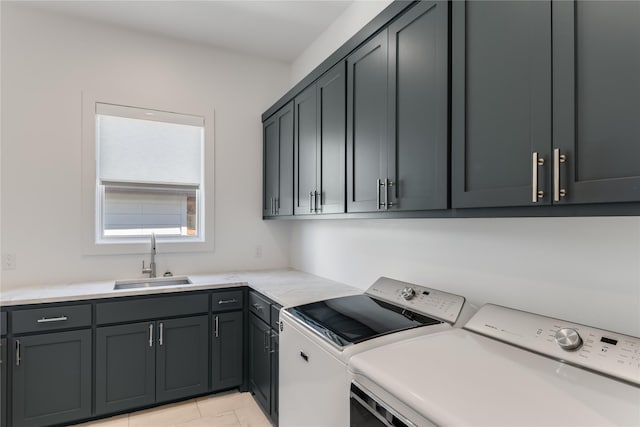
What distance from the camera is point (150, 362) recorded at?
8.35 feet

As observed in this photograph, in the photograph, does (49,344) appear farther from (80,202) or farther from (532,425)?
(532,425)

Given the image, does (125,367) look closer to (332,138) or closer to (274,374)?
(274,374)

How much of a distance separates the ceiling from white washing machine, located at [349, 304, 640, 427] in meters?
2.47

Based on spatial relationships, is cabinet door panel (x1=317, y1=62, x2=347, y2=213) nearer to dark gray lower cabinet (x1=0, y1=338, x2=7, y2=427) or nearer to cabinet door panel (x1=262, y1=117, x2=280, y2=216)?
cabinet door panel (x1=262, y1=117, x2=280, y2=216)

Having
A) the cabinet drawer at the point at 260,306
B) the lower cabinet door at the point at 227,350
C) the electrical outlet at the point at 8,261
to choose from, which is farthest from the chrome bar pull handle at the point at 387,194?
the electrical outlet at the point at 8,261

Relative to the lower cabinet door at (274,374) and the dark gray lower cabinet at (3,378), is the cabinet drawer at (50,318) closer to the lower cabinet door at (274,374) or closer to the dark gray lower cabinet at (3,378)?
the dark gray lower cabinet at (3,378)

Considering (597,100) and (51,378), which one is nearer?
(597,100)

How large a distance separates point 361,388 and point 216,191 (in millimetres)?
2492

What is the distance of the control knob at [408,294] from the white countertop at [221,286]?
0.54 metres

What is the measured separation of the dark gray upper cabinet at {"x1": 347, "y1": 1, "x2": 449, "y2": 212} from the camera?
1.44 metres

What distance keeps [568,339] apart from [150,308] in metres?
2.45

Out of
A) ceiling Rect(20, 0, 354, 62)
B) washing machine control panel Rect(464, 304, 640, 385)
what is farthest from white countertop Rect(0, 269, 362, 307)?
ceiling Rect(20, 0, 354, 62)

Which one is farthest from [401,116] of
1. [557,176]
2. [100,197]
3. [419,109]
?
[100,197]

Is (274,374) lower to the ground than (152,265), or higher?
lower
